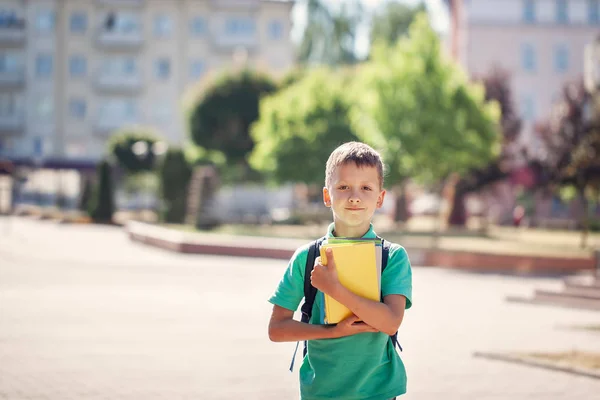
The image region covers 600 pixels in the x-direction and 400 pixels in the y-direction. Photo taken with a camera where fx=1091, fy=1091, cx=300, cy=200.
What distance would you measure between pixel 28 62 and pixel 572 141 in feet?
151

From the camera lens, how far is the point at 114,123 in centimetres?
7688

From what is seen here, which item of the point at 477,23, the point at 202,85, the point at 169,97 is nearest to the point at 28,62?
the point at 169,97

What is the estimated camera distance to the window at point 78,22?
76.3 meters

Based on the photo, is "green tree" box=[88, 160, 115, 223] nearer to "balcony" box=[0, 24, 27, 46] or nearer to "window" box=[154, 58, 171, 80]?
"window" box=[154, 58, 171, 80]

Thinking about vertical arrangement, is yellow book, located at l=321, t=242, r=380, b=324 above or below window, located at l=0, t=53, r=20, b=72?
below

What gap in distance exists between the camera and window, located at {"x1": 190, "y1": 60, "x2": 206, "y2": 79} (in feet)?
252

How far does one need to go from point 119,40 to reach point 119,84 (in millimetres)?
3074

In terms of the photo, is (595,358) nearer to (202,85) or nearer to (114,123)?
(202,85)

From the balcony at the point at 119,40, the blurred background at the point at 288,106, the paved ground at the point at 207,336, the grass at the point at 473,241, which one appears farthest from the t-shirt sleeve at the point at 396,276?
the balcony at the point at 119,40

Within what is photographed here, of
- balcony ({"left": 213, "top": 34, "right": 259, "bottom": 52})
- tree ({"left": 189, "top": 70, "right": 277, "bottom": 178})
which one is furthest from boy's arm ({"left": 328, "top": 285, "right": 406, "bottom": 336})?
balcony ({"left": 213, "top": 34, "right": 259, "bottom": 52})

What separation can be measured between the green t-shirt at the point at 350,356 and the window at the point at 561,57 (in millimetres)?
65037

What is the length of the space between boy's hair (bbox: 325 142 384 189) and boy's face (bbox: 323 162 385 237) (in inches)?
0.5

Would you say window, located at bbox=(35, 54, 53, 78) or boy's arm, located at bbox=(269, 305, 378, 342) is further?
window, located at bbox=(35, 54, 53, 78)

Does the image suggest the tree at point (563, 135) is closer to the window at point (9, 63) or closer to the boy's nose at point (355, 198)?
the boy's nose at point (355, 198)
